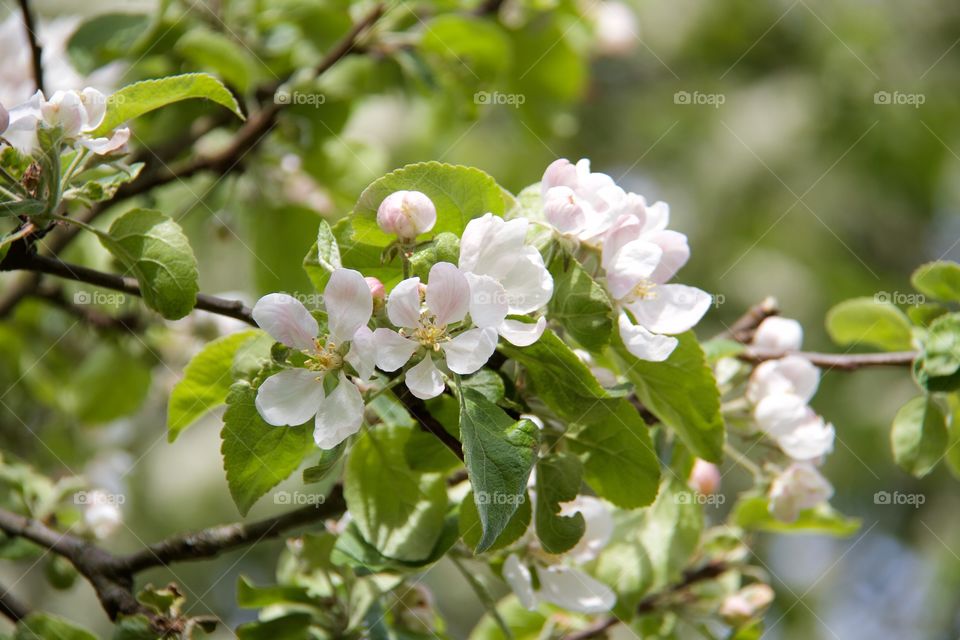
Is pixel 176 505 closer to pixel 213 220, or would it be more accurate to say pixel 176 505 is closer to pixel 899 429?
pixel 213 220

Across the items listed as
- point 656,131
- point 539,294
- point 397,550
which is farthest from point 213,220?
point 656,131

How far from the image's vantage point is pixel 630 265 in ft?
3.68

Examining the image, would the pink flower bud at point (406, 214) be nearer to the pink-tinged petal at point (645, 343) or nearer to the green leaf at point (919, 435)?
the pink-tinged petal at point (645, 343)

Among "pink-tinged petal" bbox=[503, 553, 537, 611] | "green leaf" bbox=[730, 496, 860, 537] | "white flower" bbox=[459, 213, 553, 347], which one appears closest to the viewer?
"white flower" bbox=[459, 213, 553, 347]

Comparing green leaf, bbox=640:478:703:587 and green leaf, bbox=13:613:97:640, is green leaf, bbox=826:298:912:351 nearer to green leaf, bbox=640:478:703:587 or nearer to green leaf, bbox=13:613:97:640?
green leaf, bbox=640:478:703:587

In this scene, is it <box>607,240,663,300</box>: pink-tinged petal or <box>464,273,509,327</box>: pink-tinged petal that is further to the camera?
<box>607,240,663,300</box>: pink-tinged petal

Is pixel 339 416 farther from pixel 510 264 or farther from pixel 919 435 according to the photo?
pixel 919 435

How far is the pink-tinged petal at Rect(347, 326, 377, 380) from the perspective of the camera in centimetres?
101

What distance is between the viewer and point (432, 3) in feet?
6.79

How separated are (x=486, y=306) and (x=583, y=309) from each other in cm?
12

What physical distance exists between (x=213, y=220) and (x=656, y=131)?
3647mm

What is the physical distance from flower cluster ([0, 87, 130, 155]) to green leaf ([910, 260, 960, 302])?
102 cm

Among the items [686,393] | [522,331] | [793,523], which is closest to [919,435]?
[793,523]

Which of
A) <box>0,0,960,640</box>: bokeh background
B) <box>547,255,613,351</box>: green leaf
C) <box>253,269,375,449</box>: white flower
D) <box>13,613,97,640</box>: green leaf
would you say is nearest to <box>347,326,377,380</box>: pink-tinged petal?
<box>253,269,375,449</box>: white flower
